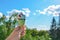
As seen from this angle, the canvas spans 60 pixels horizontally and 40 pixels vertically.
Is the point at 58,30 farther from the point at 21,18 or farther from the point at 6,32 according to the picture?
the point at 21,18

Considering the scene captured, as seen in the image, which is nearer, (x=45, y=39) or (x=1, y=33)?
(x=1, y=33)

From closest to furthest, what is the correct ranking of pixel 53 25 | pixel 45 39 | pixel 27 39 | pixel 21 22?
pixel 21 22
pixel 27 39
pixel 45 39
pixel 53 25

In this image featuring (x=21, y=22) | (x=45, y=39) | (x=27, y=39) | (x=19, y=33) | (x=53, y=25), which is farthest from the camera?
(x=53, y=25)

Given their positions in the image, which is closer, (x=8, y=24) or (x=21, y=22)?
(x=21, y=22)

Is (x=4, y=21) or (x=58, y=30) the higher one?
(x=4, y=21)

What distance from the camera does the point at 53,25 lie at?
30.9 ft

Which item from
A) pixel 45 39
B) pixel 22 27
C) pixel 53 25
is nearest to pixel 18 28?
pixel 22 27

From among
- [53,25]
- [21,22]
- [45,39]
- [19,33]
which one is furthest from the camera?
[53,25]

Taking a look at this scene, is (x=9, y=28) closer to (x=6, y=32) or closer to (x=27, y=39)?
(x=6, y=32)

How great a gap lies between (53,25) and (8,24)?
22.6 ft

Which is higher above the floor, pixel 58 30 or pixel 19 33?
pixel 19 33

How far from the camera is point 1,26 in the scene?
267 cm

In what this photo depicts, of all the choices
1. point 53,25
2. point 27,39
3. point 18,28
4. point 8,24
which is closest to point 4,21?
point 8,24

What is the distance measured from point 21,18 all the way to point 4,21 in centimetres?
91
